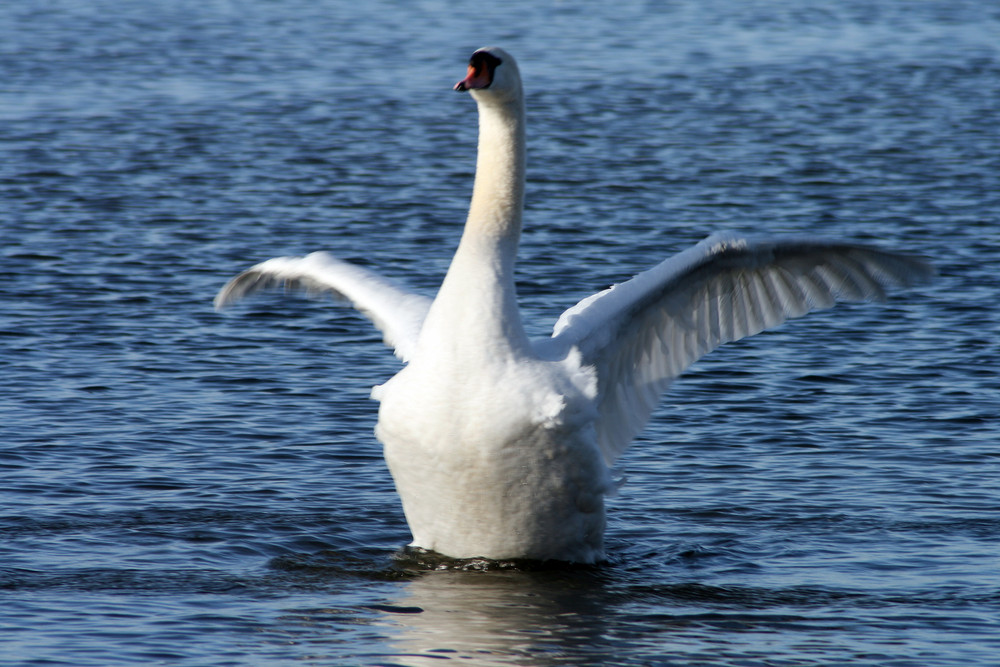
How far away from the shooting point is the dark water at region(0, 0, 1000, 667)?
309 inches

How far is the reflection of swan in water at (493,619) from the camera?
7316mm

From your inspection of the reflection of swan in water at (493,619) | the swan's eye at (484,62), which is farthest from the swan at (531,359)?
the reflection of swan in water at (493,619)

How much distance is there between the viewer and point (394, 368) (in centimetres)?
1248

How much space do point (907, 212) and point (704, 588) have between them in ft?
33.2

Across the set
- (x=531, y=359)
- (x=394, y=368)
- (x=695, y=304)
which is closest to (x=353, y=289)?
(x=531, y=359)

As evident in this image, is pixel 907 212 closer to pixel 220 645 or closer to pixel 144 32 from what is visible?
pixel 220 645

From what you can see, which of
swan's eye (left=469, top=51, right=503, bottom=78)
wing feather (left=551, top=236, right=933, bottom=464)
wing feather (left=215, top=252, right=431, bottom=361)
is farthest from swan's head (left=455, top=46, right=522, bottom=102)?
wing feather (left=215, top=252, right=431, bottom=361)

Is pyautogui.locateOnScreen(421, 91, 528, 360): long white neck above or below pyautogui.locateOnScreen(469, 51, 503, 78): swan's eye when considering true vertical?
below

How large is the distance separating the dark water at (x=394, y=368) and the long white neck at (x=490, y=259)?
53.3 inches

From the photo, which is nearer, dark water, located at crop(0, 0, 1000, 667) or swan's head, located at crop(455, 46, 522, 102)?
dark water, located at crop(0, 0, 1000, 667)

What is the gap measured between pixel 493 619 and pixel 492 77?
2.63m

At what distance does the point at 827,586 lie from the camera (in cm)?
832

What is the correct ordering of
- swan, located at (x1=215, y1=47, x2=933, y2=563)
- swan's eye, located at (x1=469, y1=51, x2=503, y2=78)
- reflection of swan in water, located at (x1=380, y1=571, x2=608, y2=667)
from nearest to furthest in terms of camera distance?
reflection of swan in water, located at (x1=380, y1=571, x2=608, y2=667), swan, located at (x1=215, y1=47, x2=933, y2=563), swan's eye, located at (x1=469, y1=51, x2=503, y2=78)

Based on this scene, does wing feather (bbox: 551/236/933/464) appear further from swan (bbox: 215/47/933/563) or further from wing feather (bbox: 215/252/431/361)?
wing feather (bbox: 215/252/431/361)
